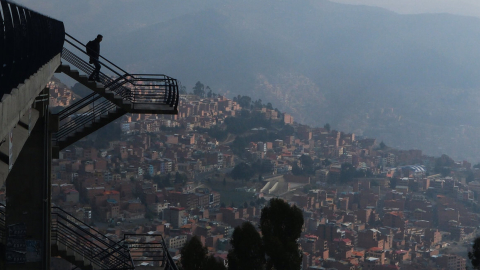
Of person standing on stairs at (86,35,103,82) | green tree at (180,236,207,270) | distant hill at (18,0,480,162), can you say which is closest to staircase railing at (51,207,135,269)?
person standing on stairs at (86,35,103,82)

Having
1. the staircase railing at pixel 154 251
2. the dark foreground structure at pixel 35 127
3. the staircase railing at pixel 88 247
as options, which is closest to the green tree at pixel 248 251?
the staircase railing at pixel 154 251

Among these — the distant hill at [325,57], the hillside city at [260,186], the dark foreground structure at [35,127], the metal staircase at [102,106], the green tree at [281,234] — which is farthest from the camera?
the distant hill at [325,57]

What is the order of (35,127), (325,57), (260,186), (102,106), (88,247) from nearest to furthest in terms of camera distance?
(35,127) < (102,106) < (88,247) < (260,186) < (325,57)

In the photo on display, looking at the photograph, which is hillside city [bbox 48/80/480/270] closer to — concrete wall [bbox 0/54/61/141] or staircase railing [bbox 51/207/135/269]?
staircase railing [bbox 51/207/135/269]

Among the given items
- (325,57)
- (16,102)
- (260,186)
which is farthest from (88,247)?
(325,57)

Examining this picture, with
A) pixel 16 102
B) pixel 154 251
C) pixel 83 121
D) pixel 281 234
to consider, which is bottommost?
pixel 281 234

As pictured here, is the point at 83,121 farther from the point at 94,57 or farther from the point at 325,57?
the point at 325,57

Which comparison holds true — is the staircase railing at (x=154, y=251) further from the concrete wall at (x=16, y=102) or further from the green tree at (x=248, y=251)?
Answer: the concrete wall at (x=16, y=102)
